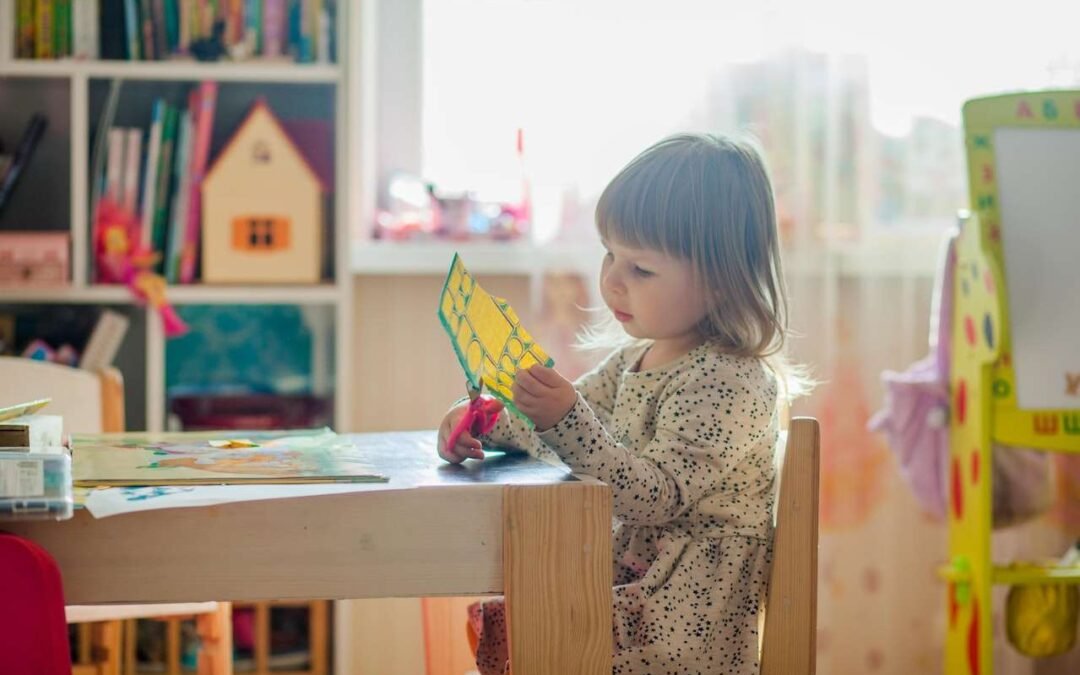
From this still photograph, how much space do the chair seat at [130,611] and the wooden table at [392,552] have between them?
2.39 ft

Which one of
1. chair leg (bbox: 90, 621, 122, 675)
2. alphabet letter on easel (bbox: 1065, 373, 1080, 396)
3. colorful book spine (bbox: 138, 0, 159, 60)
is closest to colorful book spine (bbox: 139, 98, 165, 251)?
colorful book spine (bbox: 138, 0, 159, 60)

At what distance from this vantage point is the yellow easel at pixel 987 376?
1.76 metres

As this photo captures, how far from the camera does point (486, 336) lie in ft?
3.51

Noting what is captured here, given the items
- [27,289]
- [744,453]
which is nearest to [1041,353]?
[744,453]

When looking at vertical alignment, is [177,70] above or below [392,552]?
above

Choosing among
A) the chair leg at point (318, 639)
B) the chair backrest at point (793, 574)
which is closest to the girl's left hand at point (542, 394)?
the chair backrest at point (793, 574)

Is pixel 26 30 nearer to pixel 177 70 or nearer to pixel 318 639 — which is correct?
pixel 177 70

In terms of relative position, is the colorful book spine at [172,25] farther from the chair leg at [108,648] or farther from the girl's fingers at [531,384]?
the girl's fingers at [531,384]

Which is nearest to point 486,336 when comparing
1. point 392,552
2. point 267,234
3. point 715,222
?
point 392,552

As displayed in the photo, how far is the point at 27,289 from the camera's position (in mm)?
2053

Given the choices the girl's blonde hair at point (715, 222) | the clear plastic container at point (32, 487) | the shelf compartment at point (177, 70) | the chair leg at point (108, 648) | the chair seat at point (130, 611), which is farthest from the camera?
the shelf compartment at point (177, 70)

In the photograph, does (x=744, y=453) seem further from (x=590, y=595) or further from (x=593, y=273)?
(x=593, y=273)

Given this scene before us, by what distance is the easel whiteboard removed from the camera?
5.81ft

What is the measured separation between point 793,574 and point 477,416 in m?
0.33
